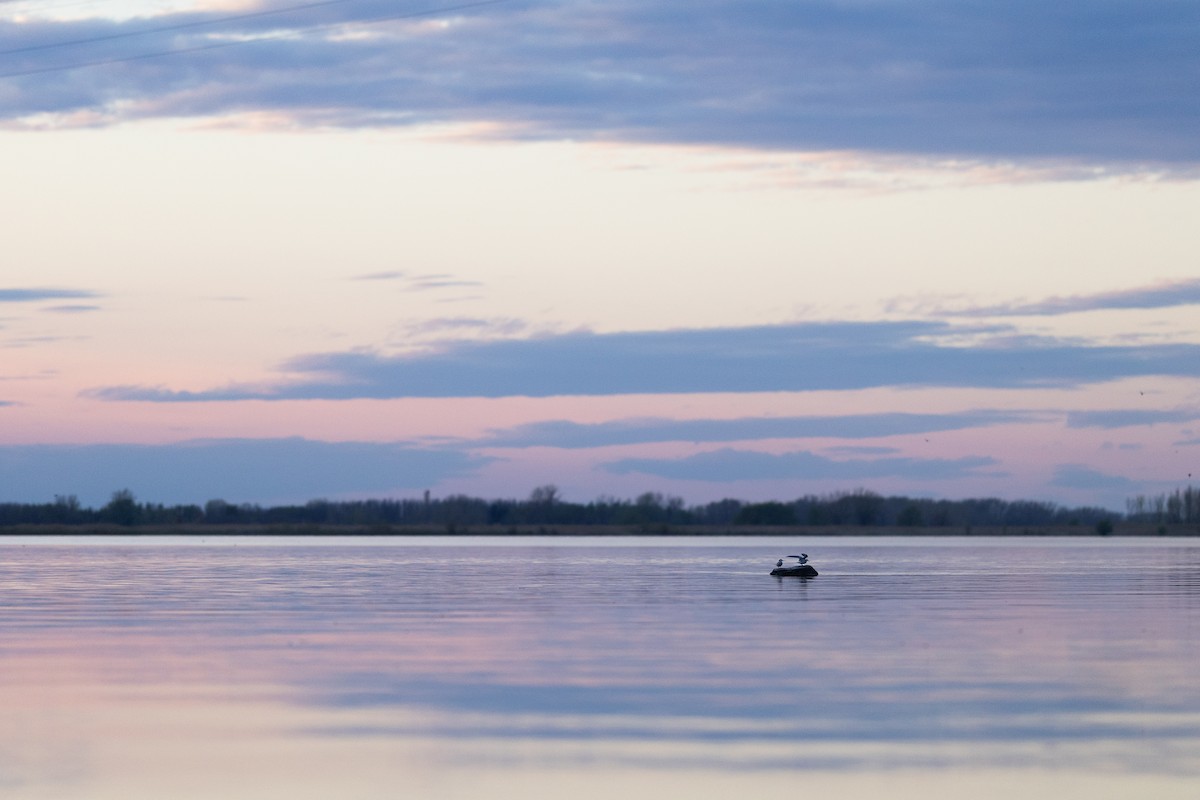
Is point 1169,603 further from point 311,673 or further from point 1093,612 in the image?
point 311,673

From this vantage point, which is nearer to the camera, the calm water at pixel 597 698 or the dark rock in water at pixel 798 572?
the calm water at pixel 597 698

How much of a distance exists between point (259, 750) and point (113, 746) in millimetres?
1485

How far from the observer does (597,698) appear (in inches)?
789

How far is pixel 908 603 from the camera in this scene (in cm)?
3791

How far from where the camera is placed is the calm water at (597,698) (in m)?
15.0

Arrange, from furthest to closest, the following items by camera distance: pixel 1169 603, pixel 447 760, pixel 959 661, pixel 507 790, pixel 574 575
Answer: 1. pixel 574 575
2. pixel 1169 603
3. pixel 959 661
4. pixel 447 760
5. pixel 507 790

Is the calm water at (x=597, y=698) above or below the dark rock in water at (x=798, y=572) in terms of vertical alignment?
below

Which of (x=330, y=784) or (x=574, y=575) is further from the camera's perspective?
(x=574, y=575)

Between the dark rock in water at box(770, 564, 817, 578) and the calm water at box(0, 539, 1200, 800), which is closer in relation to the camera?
the calm water at box(0, 539, 1200, 800)

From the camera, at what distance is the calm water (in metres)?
15.0

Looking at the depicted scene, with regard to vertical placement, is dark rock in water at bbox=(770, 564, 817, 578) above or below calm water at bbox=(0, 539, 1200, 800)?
above

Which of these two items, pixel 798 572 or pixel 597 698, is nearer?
pixel 597 698

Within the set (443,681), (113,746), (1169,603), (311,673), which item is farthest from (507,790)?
(1169,603)

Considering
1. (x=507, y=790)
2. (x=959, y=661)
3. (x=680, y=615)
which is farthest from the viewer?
(x=680, y=615)
